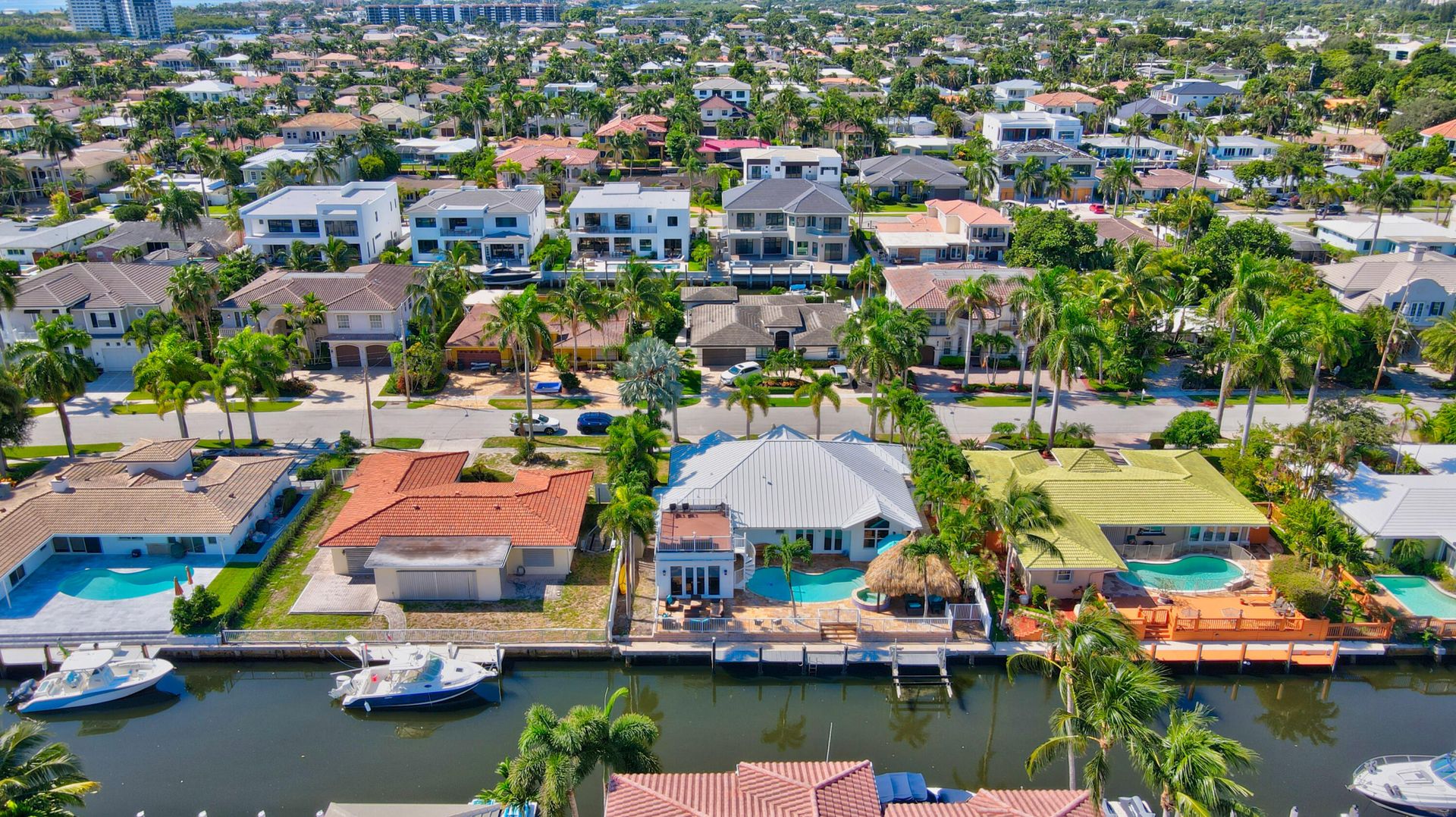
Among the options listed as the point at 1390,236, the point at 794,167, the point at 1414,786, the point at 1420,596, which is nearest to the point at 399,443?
the point at 1414,786

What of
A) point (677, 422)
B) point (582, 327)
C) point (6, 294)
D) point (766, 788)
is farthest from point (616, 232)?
point (766, 788)

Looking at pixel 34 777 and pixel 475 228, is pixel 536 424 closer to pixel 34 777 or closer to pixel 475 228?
pixel 475 228

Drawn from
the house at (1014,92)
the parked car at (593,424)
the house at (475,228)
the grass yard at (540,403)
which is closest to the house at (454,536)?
the parked car at (593,424)

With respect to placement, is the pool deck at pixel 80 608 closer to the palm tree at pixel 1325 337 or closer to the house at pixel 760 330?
the house at pixel 760 330

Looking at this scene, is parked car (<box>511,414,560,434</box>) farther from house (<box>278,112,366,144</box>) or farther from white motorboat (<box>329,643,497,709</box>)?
house (<box>278,112,366,144</box>)

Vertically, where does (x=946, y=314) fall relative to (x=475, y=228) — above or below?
below

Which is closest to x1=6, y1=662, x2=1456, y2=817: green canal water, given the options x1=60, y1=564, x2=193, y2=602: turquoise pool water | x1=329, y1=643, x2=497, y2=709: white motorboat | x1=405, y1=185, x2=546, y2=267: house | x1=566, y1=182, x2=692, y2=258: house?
x1=329, y1=643, x2=497, y2=709: white motorboat
